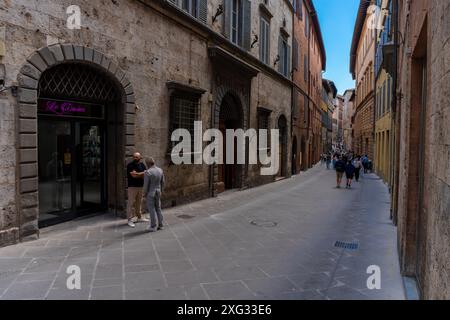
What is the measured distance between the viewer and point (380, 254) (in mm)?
6312

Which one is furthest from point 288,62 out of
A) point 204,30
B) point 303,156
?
point 204,30

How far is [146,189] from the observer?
7.54 metres

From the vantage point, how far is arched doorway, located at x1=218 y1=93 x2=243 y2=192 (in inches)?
580

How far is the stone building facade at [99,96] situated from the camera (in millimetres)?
6238

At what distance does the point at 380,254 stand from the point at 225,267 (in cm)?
283

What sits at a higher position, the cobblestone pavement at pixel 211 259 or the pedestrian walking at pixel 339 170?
the pedestrian walking at pixel 339 170

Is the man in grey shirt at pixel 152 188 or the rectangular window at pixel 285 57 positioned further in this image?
the rectangular window at pixel 285 57

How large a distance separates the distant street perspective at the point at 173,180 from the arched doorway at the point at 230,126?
20 cm

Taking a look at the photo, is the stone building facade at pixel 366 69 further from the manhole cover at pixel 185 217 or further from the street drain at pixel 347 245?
the street drain at pixel 347 245

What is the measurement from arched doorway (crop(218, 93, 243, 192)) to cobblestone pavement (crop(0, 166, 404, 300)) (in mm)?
5572

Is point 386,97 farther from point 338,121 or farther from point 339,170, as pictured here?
point 338,121

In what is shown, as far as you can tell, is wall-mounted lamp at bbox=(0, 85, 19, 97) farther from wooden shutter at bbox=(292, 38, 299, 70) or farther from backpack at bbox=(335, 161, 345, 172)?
wooden shutter at bbox=(292, 38, 299, 70)

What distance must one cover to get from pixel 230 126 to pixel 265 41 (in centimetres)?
537

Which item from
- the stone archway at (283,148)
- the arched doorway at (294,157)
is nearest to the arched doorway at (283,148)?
the stone archway at (283,148)
